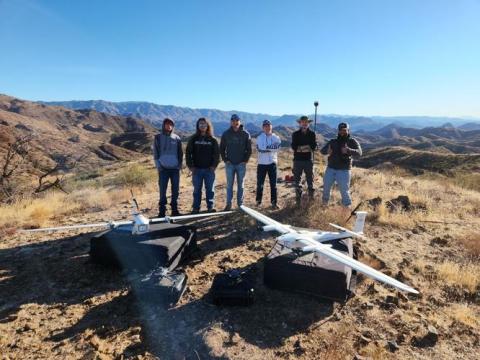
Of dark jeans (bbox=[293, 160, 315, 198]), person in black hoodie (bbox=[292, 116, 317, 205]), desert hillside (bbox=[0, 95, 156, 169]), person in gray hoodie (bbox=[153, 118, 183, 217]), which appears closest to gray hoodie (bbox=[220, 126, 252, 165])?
person in gray hoodie (bbox=[153, 118, 183, 217])

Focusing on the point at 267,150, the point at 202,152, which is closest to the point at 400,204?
the point at 267,150

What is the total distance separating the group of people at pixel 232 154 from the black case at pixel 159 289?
11.0ft

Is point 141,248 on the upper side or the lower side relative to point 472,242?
upper

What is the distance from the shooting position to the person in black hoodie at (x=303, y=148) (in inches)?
339

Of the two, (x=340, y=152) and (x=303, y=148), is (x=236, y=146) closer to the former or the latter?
(x=303, y=148)

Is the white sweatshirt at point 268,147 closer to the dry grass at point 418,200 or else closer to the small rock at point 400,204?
A: the dry grass at point 418,200

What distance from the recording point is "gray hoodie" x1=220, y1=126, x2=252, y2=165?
331 inches

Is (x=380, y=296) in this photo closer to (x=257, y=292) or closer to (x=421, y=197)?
(x=257, y=292)

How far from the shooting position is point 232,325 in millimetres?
4414

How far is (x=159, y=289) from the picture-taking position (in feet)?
15.5

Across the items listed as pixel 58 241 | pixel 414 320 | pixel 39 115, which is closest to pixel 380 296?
A: pixel 414 320

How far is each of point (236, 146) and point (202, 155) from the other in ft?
2.83

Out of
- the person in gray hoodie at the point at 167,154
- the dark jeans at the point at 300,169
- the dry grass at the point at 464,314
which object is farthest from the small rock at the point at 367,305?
the person in gray hoodie at the point at 167,154

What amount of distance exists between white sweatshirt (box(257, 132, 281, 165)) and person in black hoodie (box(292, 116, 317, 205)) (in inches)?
20.1
